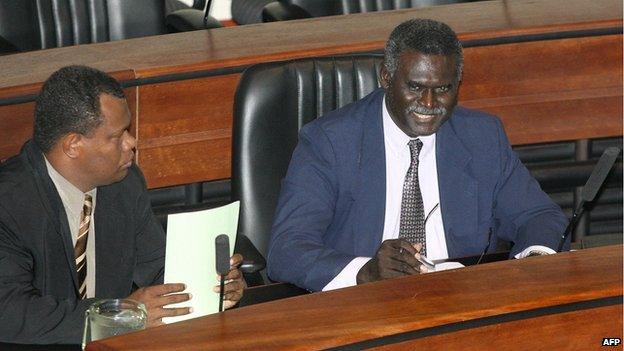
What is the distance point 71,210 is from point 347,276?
60cm

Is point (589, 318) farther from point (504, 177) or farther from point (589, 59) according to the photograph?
point (589, 59)

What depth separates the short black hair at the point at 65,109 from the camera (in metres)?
2.75

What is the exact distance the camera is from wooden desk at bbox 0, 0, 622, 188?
3.62 meters

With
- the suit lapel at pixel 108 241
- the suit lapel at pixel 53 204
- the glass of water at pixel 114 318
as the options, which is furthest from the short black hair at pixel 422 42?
the glass of water at pixel 114 318

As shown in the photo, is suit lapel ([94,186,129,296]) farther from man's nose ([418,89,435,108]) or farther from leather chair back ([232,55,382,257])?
man's nose ([418,89,435,108])

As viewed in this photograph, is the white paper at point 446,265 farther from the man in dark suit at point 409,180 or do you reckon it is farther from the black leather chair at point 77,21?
the black leather chair at point 77,21

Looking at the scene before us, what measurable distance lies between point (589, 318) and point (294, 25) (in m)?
2.17

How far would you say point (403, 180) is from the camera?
10.1ft

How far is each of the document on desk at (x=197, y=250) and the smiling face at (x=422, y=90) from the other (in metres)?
0.77

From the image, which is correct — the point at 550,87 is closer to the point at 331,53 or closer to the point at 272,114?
the point at 331,53

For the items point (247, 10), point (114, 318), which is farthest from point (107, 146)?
point (247, 10)

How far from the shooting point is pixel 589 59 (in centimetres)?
404

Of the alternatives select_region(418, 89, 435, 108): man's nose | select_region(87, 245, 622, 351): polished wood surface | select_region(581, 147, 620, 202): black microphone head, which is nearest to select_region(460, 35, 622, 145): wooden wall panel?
select_region(418, 89, 435, 108): man's nose
